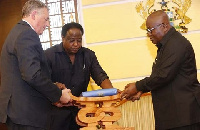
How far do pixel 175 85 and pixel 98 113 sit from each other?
25.3 inches

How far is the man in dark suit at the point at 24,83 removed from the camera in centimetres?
255

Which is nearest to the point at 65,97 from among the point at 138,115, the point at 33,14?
the point at 33,14

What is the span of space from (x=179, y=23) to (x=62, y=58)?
1485 millimetres

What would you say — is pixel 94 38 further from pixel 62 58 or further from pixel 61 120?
pixel 61 120

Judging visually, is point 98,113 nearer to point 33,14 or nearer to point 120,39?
point 33,14

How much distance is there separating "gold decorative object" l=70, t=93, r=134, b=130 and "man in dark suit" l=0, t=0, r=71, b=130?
0.92ft

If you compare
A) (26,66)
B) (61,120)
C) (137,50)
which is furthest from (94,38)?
(26,66)

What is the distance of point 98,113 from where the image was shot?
284cm

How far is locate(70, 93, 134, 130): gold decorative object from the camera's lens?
2797 millimetres

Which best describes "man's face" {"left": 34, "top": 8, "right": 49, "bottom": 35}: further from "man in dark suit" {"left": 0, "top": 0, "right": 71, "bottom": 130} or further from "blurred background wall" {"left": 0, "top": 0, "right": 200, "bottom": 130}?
"blurred background wall" {"left": 0, "top": 0, "right": 200, "bottom": 130}

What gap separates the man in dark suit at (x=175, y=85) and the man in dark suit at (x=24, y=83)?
34.0 inches

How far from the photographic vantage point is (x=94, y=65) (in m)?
3.58

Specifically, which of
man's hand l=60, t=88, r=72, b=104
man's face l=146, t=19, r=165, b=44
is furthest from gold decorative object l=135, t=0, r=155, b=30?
man's hand l=60, t=88, r=72, b=104

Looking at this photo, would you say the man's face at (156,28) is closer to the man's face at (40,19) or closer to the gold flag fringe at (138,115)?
the man's face at (40,19)
